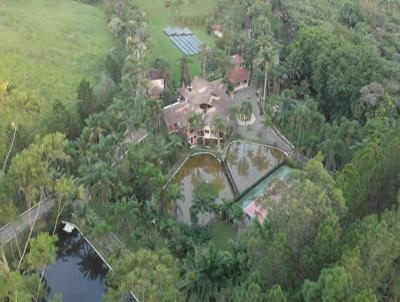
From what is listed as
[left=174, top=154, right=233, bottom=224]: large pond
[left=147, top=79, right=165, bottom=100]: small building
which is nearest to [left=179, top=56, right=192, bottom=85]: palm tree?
[left=147, top=79, right=165, bottom=100]: small building

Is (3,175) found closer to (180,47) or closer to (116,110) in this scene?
(116,110)

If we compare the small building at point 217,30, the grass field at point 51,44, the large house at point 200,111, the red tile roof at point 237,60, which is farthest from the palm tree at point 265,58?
the grass field at point 51,44

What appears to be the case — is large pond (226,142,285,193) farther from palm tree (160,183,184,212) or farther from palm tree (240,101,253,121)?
palm tree (160,183,184,212)

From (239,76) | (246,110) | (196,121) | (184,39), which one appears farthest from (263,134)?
(184,39)

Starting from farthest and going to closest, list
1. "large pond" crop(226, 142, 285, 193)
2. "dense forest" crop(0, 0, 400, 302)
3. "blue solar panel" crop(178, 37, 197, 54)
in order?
"blue solar panel" crop(178, 37, 197, 54) < "large pond" crop(226, 142, 285, 193) < "dense forest" crop(0, 0, 400, 302)

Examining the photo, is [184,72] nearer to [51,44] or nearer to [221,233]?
[51,44]

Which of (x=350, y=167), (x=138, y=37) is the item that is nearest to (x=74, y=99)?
(x=138, y=37)
